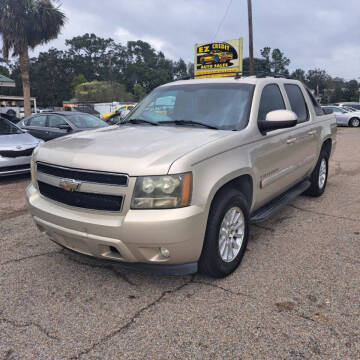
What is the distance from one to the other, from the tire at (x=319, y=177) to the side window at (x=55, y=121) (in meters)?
6.71

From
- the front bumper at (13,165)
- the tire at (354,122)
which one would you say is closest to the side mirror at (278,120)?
the front bumper at (13,165)

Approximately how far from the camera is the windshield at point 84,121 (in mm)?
9517

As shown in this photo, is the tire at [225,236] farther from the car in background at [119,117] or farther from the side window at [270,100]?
the car in background at [119,117]

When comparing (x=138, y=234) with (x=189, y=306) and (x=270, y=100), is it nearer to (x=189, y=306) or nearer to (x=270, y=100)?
(x=189, y=306)

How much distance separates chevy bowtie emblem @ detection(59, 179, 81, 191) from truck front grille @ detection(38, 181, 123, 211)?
0.04m

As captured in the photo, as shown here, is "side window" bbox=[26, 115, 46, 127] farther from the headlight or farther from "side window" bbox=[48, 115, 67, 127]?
the headlight

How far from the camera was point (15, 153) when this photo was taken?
718cm

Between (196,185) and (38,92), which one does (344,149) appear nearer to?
(196,185)

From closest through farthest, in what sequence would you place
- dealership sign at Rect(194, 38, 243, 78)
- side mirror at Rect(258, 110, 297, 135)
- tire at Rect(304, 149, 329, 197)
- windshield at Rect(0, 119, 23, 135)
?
side mirror at Rect(258, 110, 297, 135)
tire at Rect(304, 149, 329, 197)
windshield at Rect(0, 119, 23, 135)
dealership sign at Rect(194, 38, 243, 78)

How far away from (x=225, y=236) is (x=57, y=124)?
26.0 ft

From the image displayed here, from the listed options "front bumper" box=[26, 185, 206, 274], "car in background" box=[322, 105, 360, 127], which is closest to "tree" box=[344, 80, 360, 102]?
"car in background" box=[322, 105, 360, 127]

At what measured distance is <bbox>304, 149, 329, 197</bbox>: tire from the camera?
5.44 metres

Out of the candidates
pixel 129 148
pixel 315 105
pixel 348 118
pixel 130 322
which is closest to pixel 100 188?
pixel 129 148

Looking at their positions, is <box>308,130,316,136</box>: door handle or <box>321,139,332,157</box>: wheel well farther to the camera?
<box>321,139,332,157</box>: wheel well
